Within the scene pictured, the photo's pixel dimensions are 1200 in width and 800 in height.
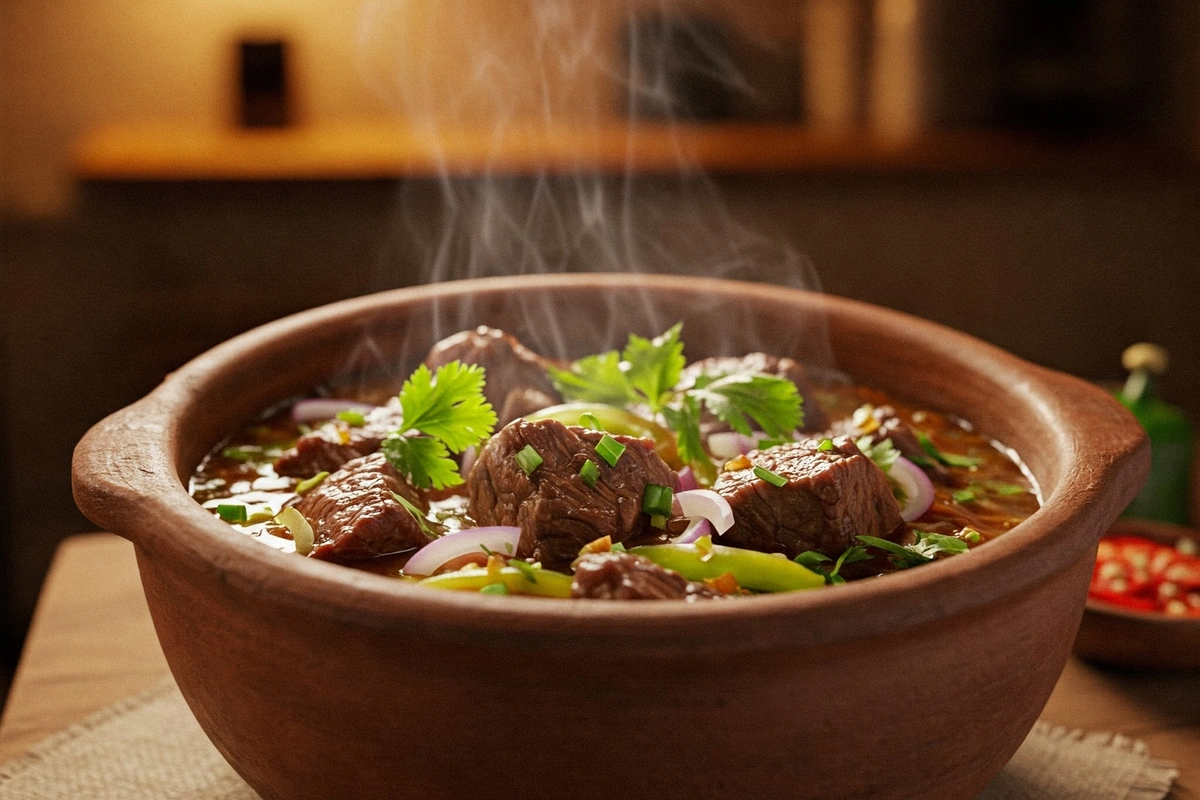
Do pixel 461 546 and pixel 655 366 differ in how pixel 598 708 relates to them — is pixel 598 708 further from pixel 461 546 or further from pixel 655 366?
pixel 655 366

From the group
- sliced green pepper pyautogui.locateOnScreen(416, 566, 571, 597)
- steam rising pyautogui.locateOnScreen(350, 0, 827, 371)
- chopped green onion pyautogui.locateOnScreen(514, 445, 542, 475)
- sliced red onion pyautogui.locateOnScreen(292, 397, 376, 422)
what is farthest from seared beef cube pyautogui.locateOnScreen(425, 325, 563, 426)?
steam rising pyautogui.locateOnScreen(350, 0, 827, 371)

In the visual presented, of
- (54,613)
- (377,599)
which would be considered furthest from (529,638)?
(54,613)

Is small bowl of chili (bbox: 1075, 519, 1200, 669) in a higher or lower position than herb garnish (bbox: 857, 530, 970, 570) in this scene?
lower

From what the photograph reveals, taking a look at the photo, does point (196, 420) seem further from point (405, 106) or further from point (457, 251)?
point (405, 106)

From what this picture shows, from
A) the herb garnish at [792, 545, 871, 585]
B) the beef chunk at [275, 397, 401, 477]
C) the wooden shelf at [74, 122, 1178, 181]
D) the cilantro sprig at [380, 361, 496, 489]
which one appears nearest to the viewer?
the herb garnish at [792, 545, 871, 585]

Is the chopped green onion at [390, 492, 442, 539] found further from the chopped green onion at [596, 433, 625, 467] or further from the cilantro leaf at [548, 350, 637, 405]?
the cilantro leaf at [548, 350, 637, 405]

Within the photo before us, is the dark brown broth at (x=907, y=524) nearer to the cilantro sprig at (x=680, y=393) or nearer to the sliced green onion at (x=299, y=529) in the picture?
the sliced green onion at (x=299, y=529)
